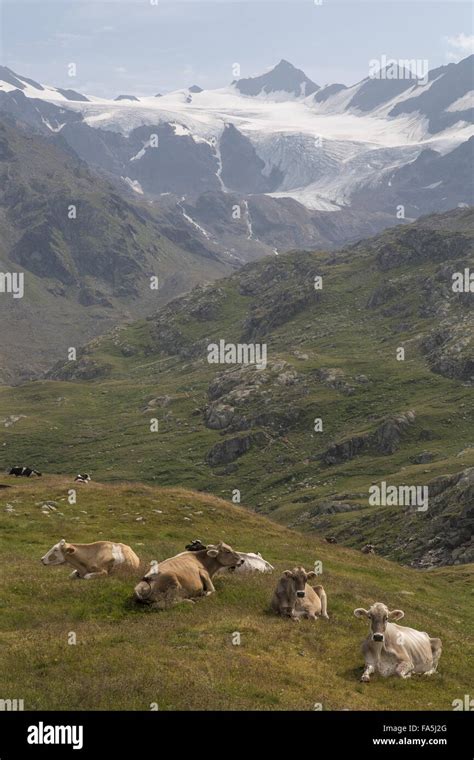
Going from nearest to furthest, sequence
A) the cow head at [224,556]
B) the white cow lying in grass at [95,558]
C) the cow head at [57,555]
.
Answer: the cow head at [224,556], the white cow lying in grass at [95,558], the cow head at [57,555]

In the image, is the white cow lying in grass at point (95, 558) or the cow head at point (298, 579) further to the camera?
the white cow lying in grass at point (95, 558)

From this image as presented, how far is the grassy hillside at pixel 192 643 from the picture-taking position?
1988 cm

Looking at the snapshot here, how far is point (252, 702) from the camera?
19.6 metres

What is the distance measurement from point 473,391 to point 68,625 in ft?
549

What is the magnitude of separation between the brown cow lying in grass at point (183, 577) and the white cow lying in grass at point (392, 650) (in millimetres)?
6245

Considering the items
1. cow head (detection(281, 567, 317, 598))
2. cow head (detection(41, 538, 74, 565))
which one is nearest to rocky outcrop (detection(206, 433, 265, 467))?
cow head (detection(41, 538, 74, 565))

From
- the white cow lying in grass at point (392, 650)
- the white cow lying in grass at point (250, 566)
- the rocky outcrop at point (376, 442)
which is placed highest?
the rocky outcrop at point (376, 442)

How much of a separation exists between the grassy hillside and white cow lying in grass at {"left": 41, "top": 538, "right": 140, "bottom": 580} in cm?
72

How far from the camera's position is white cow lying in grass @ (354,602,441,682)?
2412 cm

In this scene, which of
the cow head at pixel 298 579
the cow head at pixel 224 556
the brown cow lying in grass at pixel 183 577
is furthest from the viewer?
the cow head at pixel 224 556

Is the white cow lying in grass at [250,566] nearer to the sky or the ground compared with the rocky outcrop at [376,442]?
nearer to the ground

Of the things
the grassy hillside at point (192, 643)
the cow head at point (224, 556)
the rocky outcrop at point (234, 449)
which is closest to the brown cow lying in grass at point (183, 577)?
the cow head at point (224, 556)

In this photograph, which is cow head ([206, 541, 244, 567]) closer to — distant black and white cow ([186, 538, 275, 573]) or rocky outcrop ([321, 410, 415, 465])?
distant black and white cow ([186, 538, 275, 573])

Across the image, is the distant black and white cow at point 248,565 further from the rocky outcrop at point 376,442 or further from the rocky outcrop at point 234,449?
the rocky outcrop at point 234,449
